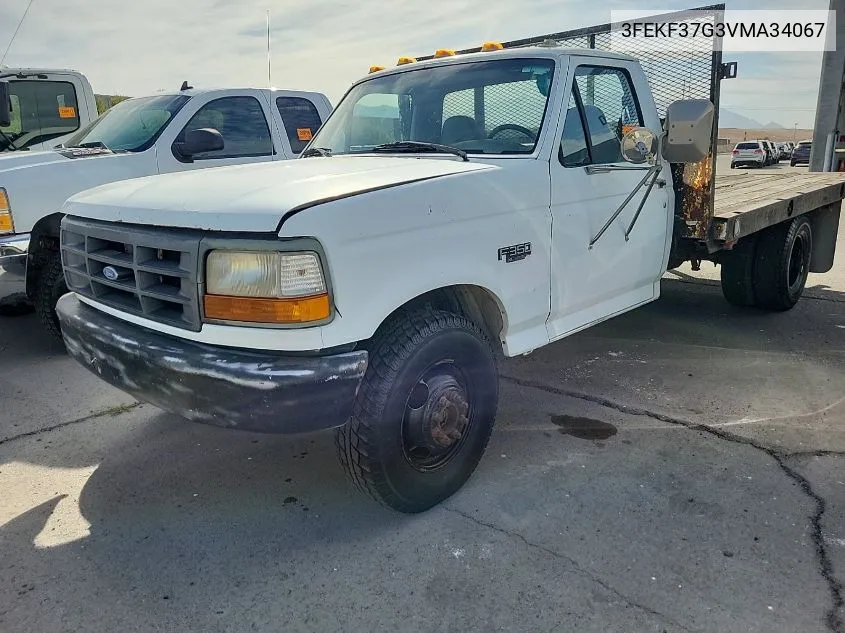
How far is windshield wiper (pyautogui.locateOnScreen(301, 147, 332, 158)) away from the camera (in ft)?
13.4

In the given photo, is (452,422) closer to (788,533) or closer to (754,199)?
(788,533)

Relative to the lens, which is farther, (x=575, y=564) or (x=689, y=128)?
(x=689, y=128)

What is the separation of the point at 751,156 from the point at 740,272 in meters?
33.5

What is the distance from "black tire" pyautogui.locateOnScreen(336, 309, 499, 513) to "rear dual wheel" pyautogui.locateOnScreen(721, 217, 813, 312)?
148 inches

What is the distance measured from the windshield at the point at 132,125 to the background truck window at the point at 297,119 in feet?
3.05

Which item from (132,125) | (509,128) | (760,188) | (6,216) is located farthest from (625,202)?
(132,125)

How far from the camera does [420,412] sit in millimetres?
2900

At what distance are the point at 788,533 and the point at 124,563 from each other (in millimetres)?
2701

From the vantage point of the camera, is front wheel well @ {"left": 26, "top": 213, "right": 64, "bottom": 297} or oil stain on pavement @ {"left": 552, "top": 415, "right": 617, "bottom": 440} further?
front wheel well @ {"left": 26, "top": 213, "right": 64, "bottom": 297}

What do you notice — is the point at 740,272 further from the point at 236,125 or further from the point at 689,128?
the point at 236,125

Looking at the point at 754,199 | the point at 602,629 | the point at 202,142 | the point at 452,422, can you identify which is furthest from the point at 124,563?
the point at 754,199

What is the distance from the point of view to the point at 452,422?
3.04 meters

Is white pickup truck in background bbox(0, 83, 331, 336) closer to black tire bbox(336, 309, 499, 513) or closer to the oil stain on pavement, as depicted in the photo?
black tire bbox(336, 309, 499, 513)

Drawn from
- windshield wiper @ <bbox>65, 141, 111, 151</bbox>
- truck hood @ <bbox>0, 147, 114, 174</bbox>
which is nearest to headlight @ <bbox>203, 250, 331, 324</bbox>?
truck hood @ <bbox>0, 147, 114, 174</bbox>
